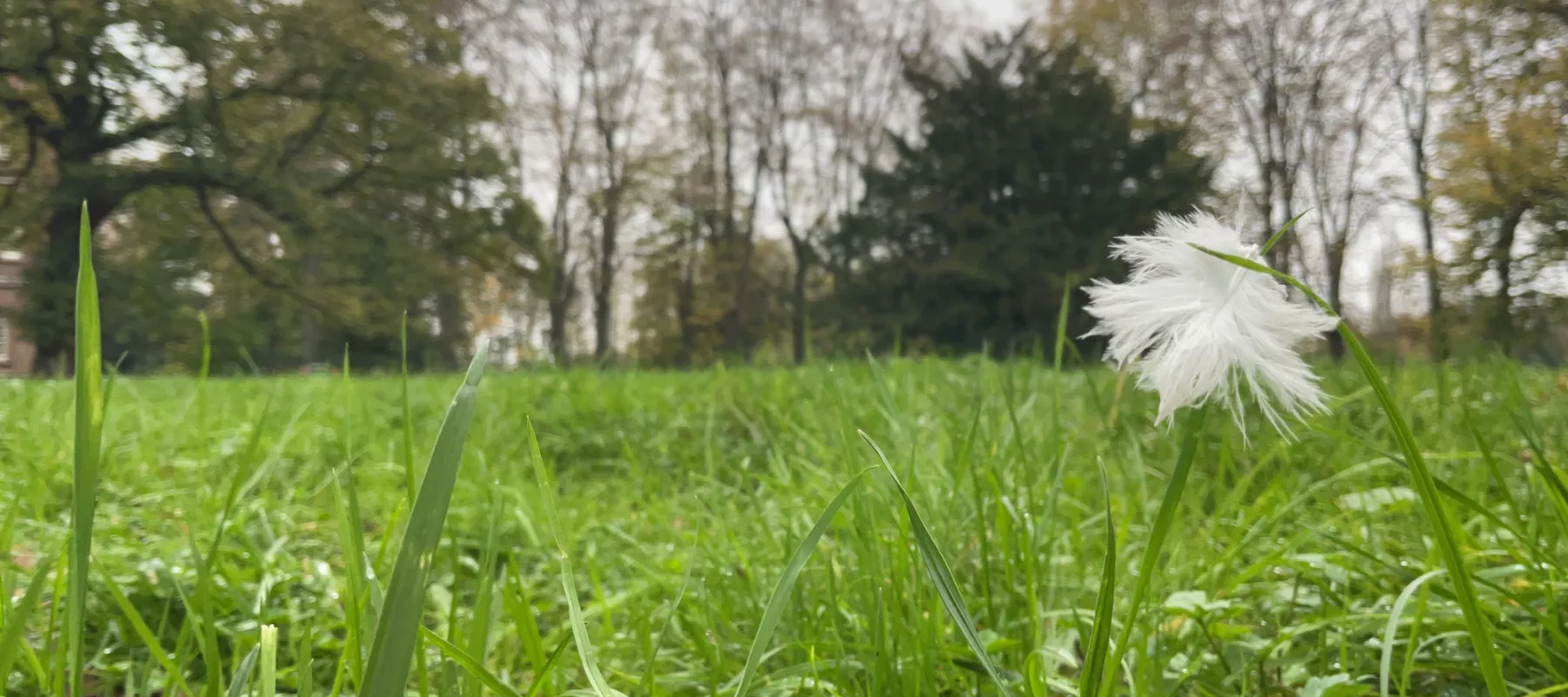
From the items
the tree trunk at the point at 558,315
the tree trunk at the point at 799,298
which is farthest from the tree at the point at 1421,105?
the tree trunk at the point at 558,315

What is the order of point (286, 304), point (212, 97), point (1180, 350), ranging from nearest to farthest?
point (1180, 350) → point (212, 97) → point (286, 304)

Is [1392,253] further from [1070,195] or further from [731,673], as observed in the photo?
[731,673]

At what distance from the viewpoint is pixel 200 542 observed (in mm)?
1192

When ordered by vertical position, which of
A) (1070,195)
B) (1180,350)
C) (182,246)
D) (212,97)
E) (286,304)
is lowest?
(1180,350)

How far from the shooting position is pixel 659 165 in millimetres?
16422

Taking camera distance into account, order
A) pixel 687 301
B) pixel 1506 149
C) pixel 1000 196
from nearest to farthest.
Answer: pixel 1506 149
pixel 1000 196
pixel 687 301

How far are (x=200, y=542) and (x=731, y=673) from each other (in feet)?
3.35

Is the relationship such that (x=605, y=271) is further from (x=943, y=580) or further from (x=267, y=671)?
(x=943, y=580)

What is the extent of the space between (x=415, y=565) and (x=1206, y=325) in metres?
0.38

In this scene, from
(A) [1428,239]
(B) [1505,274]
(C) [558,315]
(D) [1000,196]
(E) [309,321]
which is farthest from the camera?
(C) [558,315]

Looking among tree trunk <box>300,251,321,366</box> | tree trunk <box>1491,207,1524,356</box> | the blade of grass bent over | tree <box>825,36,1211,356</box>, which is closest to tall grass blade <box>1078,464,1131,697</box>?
the blade of grass bent over

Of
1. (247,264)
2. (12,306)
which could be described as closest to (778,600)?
(12,306)

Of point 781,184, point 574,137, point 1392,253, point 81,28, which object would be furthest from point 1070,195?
point 81,28

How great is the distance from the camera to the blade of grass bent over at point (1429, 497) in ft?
0.96
